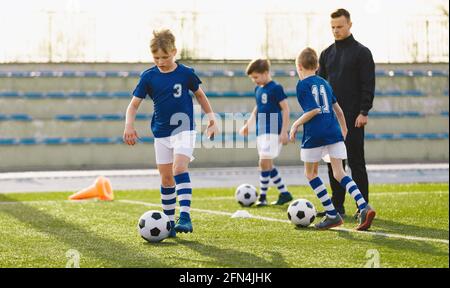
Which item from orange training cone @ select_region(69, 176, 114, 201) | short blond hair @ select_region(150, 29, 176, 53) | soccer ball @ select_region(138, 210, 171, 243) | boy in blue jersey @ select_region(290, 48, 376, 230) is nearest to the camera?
soccer ball @ select_region(138, 210, 171, 243)

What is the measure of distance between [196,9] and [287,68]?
11.4ft

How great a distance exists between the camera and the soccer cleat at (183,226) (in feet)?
26.7

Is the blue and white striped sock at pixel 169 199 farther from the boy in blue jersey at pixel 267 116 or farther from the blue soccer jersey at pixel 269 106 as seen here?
the blue soccer jersey at pixel 269 106

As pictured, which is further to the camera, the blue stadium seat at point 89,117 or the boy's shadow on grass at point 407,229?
the blue stadium seat at point 89,117

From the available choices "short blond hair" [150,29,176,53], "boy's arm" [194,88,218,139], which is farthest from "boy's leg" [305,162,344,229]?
"short blond hair" [150,29,176,53]

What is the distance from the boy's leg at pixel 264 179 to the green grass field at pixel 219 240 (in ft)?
1.15

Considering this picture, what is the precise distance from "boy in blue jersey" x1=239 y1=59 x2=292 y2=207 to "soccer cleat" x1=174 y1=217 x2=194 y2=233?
11.0 ft

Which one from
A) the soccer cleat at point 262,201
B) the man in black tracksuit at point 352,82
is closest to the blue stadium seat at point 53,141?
the soccer cleat at point 262,201

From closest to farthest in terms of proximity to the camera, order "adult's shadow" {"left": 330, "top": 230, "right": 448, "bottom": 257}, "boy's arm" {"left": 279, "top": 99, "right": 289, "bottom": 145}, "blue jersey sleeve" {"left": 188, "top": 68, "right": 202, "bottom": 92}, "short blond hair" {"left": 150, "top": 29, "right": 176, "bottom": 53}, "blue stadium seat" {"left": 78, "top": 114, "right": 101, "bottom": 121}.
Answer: "adult's shadow" {"left": 330, "top": 230, "right": 448, "bottom": 257}, "short blond hair" {"left": 150, "top": 29, "right": 176, "bottom": 53}, "blue jersey sleeve" {"left": 188, "top": 68, "right": 202, "bottom": 92}, "boy's arm" {"left": 279, "top": 99, "right": 289, "bottom": 145}, "blue stadium seat" {"left": 78, "top": 114, "right": 101, "bottom": 121}

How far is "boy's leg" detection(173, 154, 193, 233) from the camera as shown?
813cm

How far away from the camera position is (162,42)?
789cm

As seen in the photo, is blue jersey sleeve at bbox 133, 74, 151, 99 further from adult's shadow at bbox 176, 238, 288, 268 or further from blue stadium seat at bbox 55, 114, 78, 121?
blue stadium seat at bbox 55, 114, 78, 121
